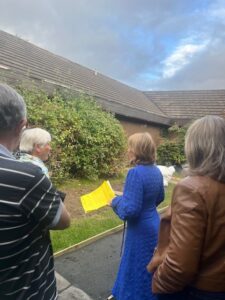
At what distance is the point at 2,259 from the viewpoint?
152cm

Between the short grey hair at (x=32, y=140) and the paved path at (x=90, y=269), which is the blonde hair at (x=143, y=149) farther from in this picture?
the paved path at (x=90, y=269)

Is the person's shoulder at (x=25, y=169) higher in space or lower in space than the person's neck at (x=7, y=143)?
lower

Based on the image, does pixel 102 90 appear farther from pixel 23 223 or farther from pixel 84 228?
pixel 23 223

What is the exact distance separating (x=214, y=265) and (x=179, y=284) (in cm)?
23

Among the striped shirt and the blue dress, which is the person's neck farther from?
the blue dress

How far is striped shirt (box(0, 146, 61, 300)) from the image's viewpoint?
1456 millimetres

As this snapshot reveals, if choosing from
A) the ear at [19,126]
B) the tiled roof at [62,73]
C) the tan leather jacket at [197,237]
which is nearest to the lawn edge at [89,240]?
the tan leather jacket at [197,237]

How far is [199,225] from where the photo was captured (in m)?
1.76

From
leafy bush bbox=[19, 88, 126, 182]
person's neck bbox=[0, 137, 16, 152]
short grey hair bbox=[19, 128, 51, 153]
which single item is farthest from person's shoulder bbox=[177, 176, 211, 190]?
leafy bush bbox=[19, 88, 126, 182]

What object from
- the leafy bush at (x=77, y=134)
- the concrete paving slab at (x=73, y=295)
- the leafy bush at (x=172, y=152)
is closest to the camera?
the concrete paving slab at (x=73, y=295)

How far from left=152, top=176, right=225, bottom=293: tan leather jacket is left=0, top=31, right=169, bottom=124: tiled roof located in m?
10.0

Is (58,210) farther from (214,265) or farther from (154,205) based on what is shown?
(154,205)

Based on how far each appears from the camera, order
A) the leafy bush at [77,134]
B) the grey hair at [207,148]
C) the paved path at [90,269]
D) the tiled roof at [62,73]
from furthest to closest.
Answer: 1. the tiled roof at [62,73]
2. the leafy bush at [77,134]
3. the paved path at [90,269]
4. the grey hair at [207,148]

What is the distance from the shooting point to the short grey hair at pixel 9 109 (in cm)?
153
